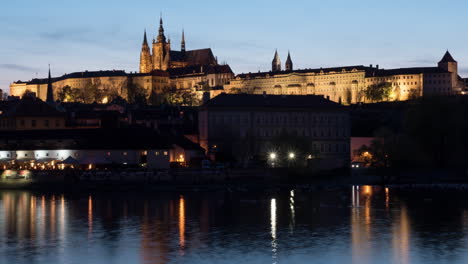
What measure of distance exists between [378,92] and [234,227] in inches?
6064

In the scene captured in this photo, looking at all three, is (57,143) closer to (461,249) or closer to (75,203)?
(75,203)

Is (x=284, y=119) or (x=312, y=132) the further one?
(x=312, y=132)

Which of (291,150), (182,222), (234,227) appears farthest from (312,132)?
(234,227)

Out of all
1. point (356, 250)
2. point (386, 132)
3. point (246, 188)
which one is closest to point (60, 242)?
point (356, 250)

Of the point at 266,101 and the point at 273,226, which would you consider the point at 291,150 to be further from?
the point at 273,226

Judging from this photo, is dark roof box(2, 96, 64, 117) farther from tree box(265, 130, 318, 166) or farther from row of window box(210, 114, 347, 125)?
tree box(265, 130, 318, 166)

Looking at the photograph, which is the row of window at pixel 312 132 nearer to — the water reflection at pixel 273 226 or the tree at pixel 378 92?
the water reflection at pixel 273 226

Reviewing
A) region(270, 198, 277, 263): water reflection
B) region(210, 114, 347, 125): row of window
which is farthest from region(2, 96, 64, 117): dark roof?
region(270, 198, 277, 263): water reflection

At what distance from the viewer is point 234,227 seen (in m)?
43.4

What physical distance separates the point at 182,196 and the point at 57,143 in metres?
16.8

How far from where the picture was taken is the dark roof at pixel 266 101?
9106 cm

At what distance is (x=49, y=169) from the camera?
6731 centimetres

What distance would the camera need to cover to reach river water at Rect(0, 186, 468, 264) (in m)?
34.8

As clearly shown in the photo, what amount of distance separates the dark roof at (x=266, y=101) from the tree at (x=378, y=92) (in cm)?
9726
